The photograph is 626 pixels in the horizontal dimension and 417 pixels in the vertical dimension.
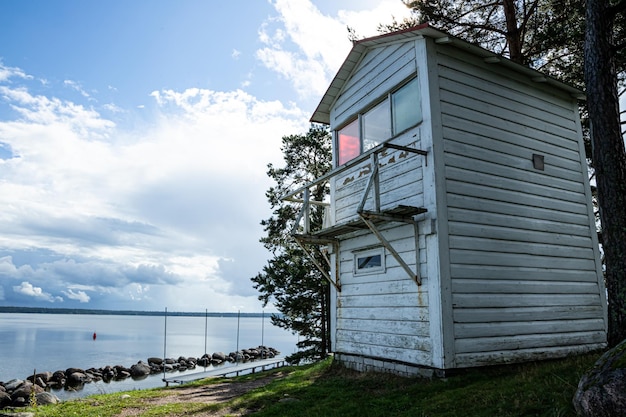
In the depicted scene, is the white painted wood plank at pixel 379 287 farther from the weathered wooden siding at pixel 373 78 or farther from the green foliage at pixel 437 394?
the weathered wooden siding at pixel 373 78

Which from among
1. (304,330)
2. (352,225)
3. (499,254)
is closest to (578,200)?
(499,254)

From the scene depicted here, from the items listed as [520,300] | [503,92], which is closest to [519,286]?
[520,300]

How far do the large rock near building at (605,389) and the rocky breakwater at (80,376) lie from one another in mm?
20644

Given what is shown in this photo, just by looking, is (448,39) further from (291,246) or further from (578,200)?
(291,246)

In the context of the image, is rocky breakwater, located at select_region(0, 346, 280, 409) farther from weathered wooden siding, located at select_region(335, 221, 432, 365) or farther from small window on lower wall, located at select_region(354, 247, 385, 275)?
small window on lower wall, located at select_region(354, 247, 385, 275)

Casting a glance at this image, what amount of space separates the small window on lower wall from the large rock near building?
5273 mm

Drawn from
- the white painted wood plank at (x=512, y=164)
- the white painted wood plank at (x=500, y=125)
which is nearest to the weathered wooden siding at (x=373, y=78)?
the white painted wood plank at (x=500, y=125)

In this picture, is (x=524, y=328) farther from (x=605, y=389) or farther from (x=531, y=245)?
(x=605, y=389)

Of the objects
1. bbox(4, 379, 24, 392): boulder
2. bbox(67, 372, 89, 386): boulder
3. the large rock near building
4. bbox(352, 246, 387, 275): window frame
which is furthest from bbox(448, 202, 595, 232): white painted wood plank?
bbox(67, 372, 89, 386): boulder

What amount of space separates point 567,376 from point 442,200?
3.39 m

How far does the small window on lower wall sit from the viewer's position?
9523 millimetres

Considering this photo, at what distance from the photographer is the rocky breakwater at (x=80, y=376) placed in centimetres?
2473

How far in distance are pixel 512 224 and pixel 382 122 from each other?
3592mm

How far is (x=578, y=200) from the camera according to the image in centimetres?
1027
